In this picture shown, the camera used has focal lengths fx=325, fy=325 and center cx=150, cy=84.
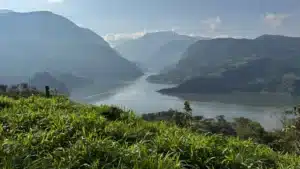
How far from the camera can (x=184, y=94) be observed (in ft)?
303

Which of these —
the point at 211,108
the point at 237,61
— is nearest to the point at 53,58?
the point at 237,61

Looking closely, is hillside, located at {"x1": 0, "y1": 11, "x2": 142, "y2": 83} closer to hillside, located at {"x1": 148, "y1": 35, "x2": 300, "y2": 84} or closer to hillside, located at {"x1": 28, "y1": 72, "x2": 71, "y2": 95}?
hillside, located at {"x1": 148, "y1": 35, "x2": 300, "y2": 84}

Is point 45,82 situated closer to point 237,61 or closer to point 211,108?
point 211,108

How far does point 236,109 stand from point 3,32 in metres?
162

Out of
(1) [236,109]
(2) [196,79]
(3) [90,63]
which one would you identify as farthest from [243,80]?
(3) [90,63]

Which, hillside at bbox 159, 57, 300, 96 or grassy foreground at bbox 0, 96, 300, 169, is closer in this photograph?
grassy foreground at bbox 0, 96, 300, 169

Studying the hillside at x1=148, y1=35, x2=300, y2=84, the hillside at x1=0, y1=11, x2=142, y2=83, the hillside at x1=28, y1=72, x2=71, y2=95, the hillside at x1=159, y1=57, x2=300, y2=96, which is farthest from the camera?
the hillside at x1=0, y1=11, x2=142, y2=83

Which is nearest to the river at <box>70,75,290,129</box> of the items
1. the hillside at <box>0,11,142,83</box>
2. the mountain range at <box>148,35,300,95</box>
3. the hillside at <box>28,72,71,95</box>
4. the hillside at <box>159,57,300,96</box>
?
the hillside at <box>159,57,300,96</box>

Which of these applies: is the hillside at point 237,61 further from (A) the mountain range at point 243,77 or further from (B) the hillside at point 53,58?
(B) the hillside at point 53,58

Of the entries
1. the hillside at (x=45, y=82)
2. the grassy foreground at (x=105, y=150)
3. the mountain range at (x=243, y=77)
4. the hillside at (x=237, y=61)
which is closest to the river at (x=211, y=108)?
the mountain range at (x=243, y=77)

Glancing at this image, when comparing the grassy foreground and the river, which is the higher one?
the grassy foreground

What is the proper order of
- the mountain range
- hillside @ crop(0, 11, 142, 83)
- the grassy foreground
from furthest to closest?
hillside @ crop(0, 11, 142, 83) < the mountain range < the grassy foreground

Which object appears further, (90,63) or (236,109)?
(90,63)

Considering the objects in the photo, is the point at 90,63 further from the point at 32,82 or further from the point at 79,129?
the point at 79,129
